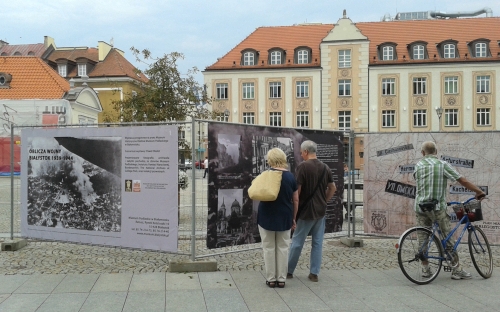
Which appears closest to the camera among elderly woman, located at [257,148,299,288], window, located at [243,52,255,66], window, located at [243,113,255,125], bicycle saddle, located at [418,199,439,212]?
elderly woman, located at [257,148,299,288]

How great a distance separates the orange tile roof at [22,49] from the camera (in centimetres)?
7194

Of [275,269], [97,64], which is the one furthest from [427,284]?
[97,64]

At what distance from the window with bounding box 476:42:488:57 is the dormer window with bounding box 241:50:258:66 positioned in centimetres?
2187

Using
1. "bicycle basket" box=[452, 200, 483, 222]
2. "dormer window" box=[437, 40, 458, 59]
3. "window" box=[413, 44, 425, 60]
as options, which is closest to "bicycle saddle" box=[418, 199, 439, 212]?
"bicycle basket" box=[452, 200, 483, 222]

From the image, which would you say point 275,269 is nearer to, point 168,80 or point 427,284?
point 427,284

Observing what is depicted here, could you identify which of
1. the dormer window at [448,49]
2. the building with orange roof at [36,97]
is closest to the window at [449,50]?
the dormer window at [448,49]

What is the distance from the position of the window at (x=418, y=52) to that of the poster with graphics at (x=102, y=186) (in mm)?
52256

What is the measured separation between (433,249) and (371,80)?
50948mm

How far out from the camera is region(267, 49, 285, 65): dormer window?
5847 centimetres

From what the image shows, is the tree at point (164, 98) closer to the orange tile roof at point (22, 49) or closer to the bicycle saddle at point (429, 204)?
the bicycle saddle at point (429, 204)

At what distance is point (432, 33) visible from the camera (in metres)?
59.0

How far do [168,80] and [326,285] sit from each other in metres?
9.71

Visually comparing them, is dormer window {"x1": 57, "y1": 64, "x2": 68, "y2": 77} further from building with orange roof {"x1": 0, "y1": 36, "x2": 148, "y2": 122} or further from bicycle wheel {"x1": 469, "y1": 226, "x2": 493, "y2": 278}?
bicycle wheel {"x1": 469, "y1": 226, "x2": 493, "y2": 278}

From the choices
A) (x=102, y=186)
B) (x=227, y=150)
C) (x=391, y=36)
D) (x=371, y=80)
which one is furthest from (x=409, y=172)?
(x=391, y=36)
